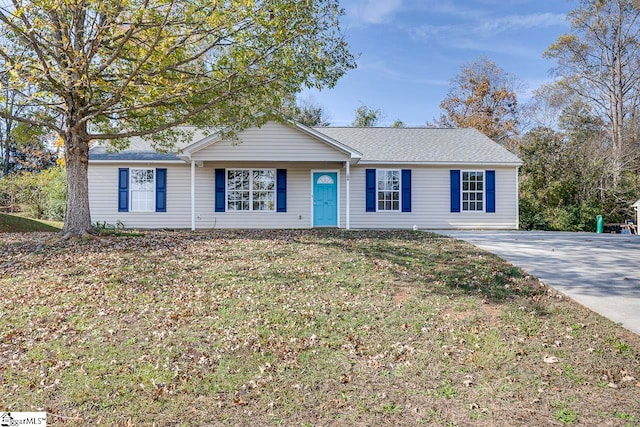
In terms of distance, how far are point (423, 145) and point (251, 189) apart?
7.37 m

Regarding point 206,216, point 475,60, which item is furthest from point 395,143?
point 475,60

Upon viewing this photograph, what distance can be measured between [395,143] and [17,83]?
502 inches

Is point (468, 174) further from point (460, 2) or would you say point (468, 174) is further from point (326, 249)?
point (326, 249)

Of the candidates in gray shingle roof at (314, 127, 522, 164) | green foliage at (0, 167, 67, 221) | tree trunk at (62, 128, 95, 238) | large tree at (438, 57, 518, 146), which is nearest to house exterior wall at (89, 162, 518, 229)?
gray shingle roof at (314, 127, 522, 164)

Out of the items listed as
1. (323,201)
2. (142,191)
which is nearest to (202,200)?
(142,191)

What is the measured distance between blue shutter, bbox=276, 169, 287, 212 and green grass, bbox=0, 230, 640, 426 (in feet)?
23.8

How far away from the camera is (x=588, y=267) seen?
736 cm

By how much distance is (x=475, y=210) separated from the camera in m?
14.7

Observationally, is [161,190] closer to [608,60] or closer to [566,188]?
[566,188]

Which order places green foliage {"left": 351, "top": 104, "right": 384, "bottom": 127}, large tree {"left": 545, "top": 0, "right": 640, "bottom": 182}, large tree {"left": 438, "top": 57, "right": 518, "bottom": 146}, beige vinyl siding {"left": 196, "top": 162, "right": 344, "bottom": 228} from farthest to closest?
green foliage {"left": 351, "top": 104, "right": 384, "bottom": 127}, large tree {"left": 438, "top": 57, "right": 518, "bottom": 146}, large tree {"left": 545, "top": 0, "right": 640, "bottom": 182}, beige vinyl siding {"left": 196, "top": 162, "right": 344, "bottom": 228}

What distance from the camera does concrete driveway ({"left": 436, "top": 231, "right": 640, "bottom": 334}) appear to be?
525 cm

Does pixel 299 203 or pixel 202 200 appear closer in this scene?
pixel 202 200

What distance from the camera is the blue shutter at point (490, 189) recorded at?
A: 1466cm

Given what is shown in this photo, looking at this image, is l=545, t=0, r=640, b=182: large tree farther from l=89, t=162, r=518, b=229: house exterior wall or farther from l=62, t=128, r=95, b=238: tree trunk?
l=62, t=128, r=95, b=238: tree trunk
